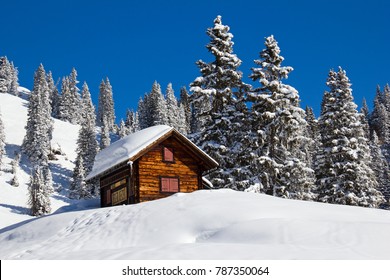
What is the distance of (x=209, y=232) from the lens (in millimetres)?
23875

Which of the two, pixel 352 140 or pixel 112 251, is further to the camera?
pixel 352 140

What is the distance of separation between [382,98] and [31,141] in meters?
85.9

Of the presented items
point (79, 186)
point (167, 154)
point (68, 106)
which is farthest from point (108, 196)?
point (68, 106)

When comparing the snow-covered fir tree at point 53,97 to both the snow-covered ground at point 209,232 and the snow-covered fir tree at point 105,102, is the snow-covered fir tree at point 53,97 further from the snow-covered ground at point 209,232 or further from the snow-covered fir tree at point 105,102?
the snow-covered ground at point 209,232

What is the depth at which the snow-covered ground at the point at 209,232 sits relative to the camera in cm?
1938

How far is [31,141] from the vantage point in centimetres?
9131

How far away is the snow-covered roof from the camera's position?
36.8 meters

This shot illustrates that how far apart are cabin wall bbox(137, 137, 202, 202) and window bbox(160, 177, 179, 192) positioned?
0.69 feet

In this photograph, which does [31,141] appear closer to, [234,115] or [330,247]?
[234,115]

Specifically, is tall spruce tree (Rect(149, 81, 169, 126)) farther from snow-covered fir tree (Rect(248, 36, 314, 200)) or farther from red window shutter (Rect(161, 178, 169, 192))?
red window shutter (Rect(161, 178, 169, 192))

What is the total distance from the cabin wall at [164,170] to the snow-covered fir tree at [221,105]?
2.52 meters

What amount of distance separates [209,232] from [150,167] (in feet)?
48.5

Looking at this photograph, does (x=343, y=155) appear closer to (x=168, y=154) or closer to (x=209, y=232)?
(x=168, y=154)
